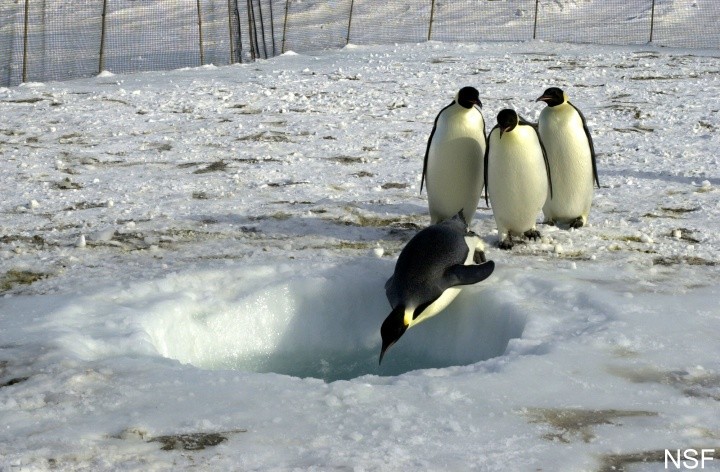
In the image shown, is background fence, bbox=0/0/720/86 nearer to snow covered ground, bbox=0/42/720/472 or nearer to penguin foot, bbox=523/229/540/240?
snow covered ground, bbox=0/42/720/472

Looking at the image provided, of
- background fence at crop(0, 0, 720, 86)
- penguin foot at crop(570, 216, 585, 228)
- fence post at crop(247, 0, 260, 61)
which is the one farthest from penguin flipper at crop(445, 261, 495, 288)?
background fence at crop(0, 0, 720, 86)

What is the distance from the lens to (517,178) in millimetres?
4602

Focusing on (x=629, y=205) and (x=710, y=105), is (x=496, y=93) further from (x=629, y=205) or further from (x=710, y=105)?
(x=629, y=205)

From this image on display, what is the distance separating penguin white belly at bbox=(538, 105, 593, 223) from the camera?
199 inches

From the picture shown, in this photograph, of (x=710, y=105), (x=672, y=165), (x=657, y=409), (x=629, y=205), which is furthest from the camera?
(x=710, y=105)

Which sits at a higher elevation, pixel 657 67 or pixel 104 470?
pixel 657 67

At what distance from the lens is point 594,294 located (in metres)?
3.79

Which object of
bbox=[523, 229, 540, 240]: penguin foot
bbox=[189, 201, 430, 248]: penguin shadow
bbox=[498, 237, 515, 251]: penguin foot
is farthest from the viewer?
bbox=[189, 201, 430, 248]: penguin shadow

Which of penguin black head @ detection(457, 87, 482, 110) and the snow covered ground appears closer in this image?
the snow covered ground

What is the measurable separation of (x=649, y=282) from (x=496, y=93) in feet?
18.6

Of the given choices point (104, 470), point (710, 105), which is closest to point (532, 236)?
point (104, 470)

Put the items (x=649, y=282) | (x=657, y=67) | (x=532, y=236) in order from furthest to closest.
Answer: (x=657, y=67)
(x=532, y=236)
(x=649, y=282)

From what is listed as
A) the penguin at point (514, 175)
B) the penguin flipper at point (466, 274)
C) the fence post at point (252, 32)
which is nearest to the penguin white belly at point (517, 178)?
the penguin at point (514, 175)

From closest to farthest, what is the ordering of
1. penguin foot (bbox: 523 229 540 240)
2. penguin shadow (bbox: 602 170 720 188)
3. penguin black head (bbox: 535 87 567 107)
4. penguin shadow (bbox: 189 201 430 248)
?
penguin foot (bbox: 523 229 540 240) < penguin shadow (bbox: 189 201 430 248) < penguin black head (bbox: 535 87 567 107) < penguin shadow (bbox: 602 170 720 188)
